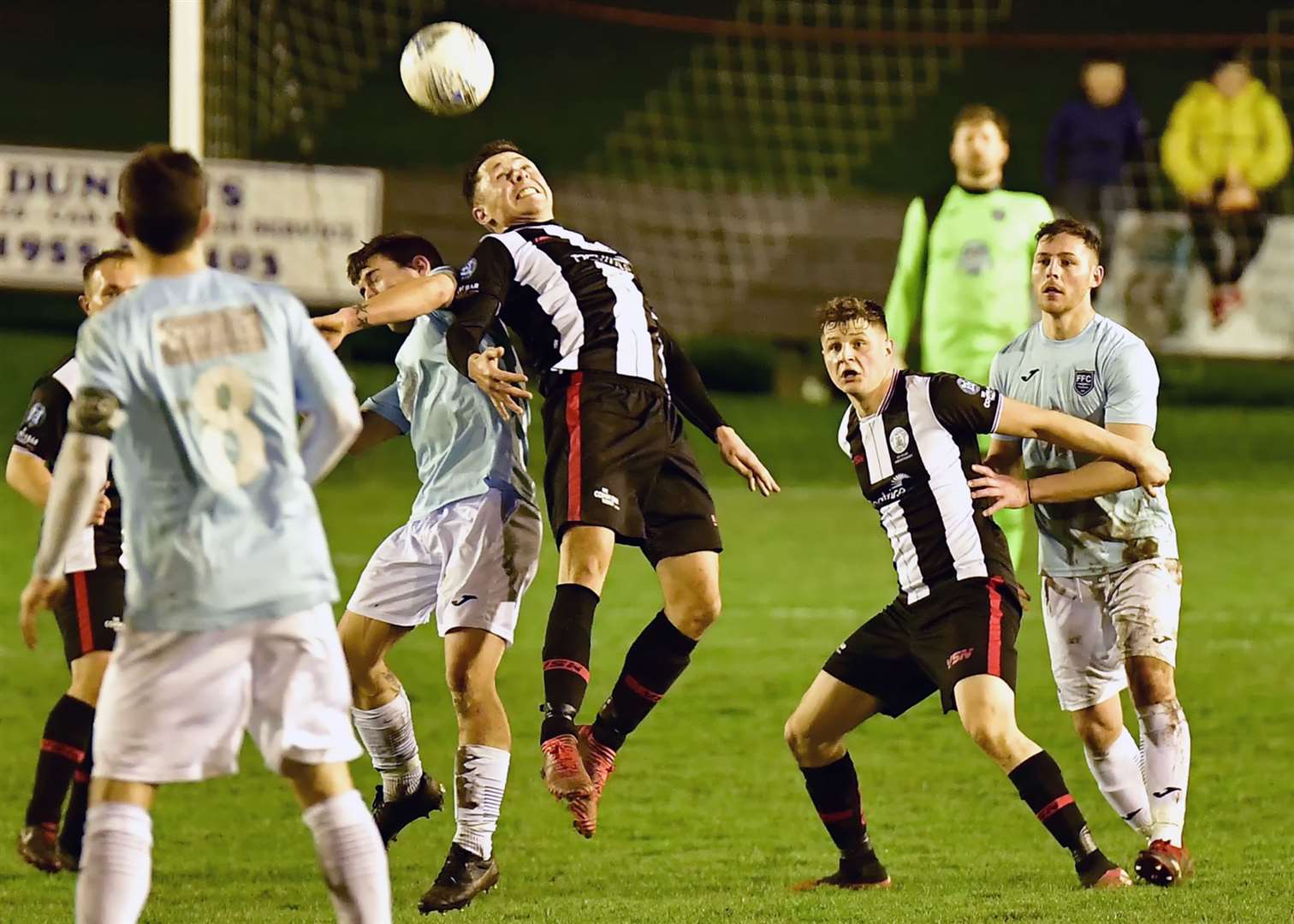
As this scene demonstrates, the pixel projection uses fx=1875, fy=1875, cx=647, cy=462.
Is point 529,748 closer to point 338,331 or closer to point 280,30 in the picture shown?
point 338,331

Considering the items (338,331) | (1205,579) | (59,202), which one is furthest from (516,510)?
(59,202)

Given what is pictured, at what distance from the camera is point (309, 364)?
3.83 m

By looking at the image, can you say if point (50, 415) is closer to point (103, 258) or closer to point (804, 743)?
point (103, 258)

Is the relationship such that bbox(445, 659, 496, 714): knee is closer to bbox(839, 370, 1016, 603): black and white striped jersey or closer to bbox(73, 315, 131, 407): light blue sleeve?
bbox(839, 370, 1016, 603): black and white striped jersey

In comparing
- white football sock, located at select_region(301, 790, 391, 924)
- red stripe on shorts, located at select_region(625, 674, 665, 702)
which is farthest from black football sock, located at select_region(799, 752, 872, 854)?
white football sock, located at select_region(301, 790, 391, 924)

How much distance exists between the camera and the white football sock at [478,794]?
5.37m

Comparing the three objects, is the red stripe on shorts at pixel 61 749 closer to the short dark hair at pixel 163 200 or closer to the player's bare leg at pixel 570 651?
the player's bare leg at pixel 570 651

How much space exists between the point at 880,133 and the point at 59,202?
10717 mm

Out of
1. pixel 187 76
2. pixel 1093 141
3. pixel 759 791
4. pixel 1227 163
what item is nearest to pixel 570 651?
pixel 759 791

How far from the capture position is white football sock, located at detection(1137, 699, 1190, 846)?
559 cm

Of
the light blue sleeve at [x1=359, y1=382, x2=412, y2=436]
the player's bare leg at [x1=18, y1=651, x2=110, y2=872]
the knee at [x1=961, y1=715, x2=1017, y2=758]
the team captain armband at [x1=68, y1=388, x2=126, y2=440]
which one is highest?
the team captain armband at [x1=68, y1=388, x2=126, y2=440]

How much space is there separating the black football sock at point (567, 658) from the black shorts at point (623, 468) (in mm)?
201

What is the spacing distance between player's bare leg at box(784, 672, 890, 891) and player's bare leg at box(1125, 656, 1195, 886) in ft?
2.69

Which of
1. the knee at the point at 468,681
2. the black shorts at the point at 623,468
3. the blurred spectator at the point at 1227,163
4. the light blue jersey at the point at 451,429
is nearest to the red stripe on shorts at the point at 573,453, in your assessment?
the black shorts at the point at 623,468
